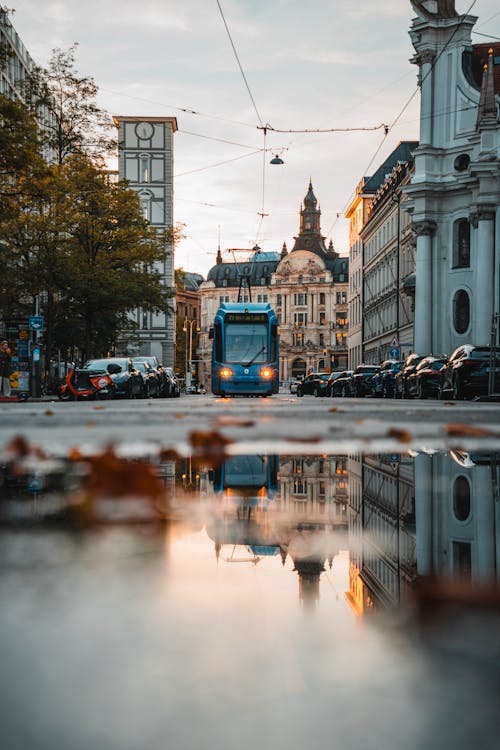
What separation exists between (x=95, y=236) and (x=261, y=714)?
39971mm

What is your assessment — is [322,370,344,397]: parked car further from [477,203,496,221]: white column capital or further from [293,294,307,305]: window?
[293,294,307,305]: window

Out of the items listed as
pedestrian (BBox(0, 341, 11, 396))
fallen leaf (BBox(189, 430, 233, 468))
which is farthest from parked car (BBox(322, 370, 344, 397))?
fallen leaf (BBox(189, 430, 233, 468))

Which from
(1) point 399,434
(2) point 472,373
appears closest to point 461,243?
(2) point 472,373

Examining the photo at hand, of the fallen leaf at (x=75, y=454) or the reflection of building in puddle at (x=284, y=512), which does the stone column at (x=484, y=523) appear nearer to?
the reflection of building in puddle at (x=284, y=512)

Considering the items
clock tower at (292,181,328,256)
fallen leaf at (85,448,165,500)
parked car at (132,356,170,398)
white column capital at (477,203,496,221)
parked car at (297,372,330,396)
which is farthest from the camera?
clock tower at (292,181,328,256)

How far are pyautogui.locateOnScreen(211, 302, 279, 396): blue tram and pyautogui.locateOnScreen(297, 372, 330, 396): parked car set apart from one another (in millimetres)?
26911

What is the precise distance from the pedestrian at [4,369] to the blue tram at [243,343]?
697 cm

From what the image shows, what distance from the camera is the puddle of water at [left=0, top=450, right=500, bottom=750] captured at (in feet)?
4.95

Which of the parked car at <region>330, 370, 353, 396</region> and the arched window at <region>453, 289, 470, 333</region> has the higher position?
the arched window at <region>453, 289, 470, 333</region>

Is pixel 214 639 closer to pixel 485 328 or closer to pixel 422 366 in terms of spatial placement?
pixel 422 366

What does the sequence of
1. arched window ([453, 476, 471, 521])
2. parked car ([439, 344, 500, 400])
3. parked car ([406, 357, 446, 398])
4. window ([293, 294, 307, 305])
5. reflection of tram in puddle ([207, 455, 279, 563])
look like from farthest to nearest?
window ([293, 294, 307, 305]) → parked car ([406, 357, 446, 398]) → parked car ([439, 344, 500, 400]) → arched window ([453, 476, 471, 521]) → reflection of tram in puddle ([207, 455, 279, 563])

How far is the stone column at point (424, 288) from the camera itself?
5731 cm

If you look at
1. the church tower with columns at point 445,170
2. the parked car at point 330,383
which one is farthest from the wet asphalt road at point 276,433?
the church tower with columns at point 445,170

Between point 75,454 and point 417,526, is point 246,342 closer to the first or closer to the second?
point 75,454
